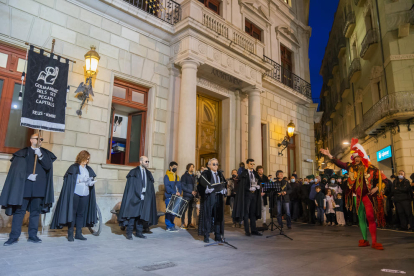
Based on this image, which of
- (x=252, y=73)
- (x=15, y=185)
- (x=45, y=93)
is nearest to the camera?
(x=15, y=185)

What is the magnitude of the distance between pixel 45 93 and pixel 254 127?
8.47 m

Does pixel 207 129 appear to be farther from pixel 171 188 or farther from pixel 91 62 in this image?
pixel 91 62

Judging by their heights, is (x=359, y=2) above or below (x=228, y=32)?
above

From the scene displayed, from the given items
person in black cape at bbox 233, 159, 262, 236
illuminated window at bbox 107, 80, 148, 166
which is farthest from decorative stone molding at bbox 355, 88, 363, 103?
illuminated window at bbox 107, 80, 148, 166

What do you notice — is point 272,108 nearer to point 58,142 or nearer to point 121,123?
point 121,123

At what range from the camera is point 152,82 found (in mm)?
10414

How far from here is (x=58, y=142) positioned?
8023mm

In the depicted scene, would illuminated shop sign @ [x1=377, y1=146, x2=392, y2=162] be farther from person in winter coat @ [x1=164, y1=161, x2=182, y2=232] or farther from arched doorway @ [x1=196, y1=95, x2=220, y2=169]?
person in winter coat @ [x1=164, y1=161, x2=182, y2=232]

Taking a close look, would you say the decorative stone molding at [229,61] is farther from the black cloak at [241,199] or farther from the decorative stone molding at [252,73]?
the black cloak at [241,199]

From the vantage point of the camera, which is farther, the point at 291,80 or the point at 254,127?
the point at 291,80

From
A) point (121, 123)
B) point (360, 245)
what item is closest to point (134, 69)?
point (121, 123)

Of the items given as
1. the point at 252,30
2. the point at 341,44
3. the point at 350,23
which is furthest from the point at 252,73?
the point at 341,44

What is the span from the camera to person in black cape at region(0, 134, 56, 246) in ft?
17.4

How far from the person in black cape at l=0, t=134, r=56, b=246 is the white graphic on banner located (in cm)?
240
